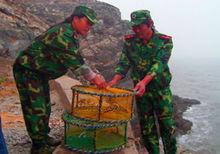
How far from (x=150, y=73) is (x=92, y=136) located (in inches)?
55.8

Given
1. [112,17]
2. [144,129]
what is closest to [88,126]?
[144,129]

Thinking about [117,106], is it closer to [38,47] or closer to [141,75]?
[141,75]

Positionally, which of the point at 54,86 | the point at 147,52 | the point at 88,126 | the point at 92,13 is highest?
the point at 92,13

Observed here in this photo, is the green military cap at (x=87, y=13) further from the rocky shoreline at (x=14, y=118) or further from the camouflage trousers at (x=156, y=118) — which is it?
the rocky shoreline at (x=14, y=118)

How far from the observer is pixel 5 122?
813 cm

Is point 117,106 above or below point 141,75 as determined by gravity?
below

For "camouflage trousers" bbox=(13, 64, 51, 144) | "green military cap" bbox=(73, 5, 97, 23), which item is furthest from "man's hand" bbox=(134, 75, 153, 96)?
"camouflage trousers" bbox=(13, 64, 51, 144)

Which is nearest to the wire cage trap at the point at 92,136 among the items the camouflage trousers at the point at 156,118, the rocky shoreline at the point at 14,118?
the camouflage trousers at the point at 156,118

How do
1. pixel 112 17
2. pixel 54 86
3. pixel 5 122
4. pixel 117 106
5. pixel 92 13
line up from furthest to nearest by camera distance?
pixel 112 17
pixel 54 86
pixel 5 122
pixel 117 106
pixel 92 13

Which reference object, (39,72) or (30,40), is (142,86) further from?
(30,40)

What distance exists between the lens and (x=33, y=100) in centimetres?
559

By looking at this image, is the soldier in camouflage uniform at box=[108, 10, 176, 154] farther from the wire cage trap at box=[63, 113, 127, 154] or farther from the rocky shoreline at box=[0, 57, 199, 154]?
the rocky shoreline at box=[0, 57, 199, 154]

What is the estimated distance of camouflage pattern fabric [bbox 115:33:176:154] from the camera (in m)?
6.10

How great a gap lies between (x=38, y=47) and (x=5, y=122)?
3.17 metres
